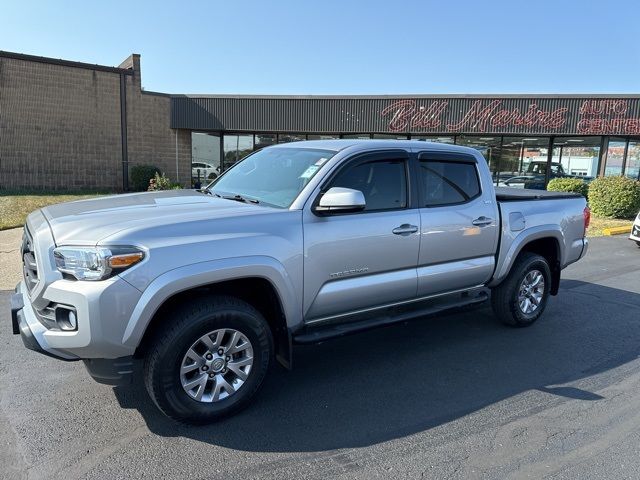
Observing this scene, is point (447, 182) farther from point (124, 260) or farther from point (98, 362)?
point (98, 362)

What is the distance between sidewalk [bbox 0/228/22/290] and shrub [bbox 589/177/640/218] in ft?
50.3

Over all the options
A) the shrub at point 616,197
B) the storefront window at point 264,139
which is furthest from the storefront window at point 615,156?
the storefront window at point 264,139

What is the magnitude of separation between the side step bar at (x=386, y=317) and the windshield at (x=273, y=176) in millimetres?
986

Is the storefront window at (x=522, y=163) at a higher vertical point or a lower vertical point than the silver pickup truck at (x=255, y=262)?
higher

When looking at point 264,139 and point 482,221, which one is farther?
point 264,139

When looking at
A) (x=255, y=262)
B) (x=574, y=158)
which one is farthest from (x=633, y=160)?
(x=255, y=262)

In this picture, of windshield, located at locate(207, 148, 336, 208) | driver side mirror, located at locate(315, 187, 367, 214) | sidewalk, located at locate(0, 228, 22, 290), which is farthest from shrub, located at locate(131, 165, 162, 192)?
driver side mirror, located at locate(315, 187, 367, 214)

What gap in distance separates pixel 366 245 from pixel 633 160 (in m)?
20.0

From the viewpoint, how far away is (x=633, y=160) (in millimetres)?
19469

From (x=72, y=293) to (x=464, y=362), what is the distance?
10.8 ft

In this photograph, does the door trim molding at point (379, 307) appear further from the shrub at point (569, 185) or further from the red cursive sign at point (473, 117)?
the red cursive sign at point (473, 117)

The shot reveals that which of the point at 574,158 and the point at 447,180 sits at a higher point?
the point at 574,158

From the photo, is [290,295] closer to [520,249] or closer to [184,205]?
[184,205]

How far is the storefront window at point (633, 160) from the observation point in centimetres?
1916
